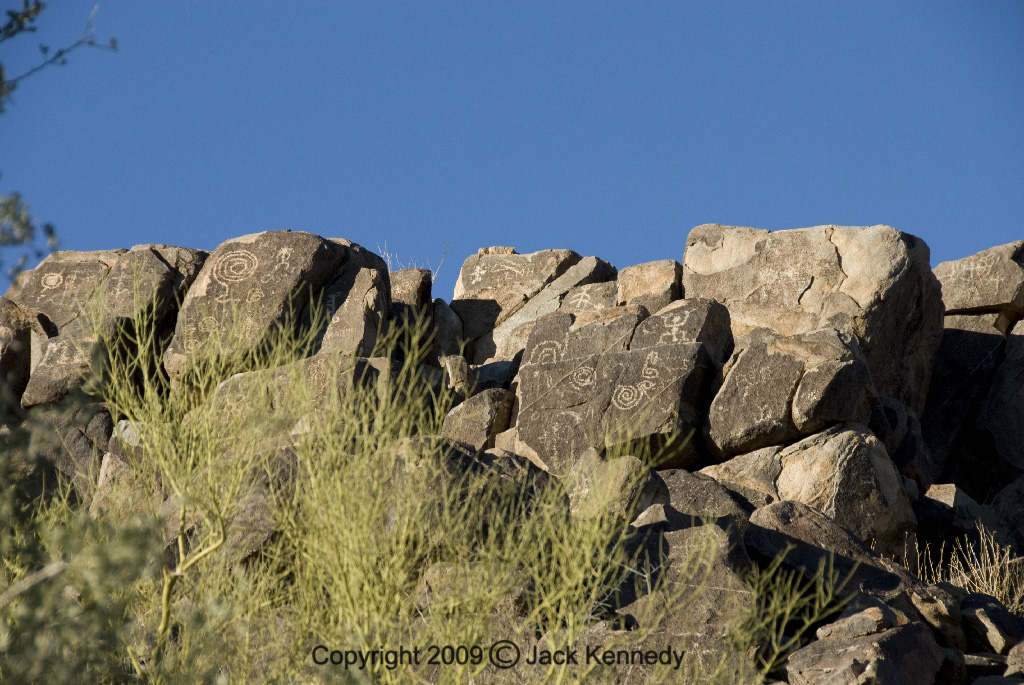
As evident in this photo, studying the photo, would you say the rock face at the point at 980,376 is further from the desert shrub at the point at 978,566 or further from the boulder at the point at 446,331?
the boulder at the point at 446,331

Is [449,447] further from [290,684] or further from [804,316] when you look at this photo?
[804,316]

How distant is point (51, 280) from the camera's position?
15375 mm

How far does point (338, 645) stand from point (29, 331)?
1131 centimetres

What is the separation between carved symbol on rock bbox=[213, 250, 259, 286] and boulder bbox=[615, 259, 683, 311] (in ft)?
17.6

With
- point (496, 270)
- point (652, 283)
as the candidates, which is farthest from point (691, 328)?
point (496, 270)

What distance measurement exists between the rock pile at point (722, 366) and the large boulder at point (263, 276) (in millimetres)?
35

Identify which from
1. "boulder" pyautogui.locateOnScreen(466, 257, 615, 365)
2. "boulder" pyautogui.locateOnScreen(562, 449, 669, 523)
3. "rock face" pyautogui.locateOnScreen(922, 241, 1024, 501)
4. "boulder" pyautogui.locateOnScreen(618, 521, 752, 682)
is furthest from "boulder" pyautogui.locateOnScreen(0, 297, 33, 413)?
"rock face" pyautogui.locateOnScreen(922, 241, 1024, 501)

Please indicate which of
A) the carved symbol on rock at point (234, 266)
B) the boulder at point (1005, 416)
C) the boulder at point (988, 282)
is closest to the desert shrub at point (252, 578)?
the carved symbol on rock at point (234, 266)

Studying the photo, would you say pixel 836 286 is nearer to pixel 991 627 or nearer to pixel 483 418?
pixel 483 418

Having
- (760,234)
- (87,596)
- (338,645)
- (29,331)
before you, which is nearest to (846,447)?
(760,234)

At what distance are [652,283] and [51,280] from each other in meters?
8.81

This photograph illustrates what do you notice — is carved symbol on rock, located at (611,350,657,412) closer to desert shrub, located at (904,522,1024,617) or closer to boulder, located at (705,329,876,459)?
boulder, located at (705,329,876,459)

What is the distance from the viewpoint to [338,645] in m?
5.19

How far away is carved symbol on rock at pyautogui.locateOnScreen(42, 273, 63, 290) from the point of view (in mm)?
15305
